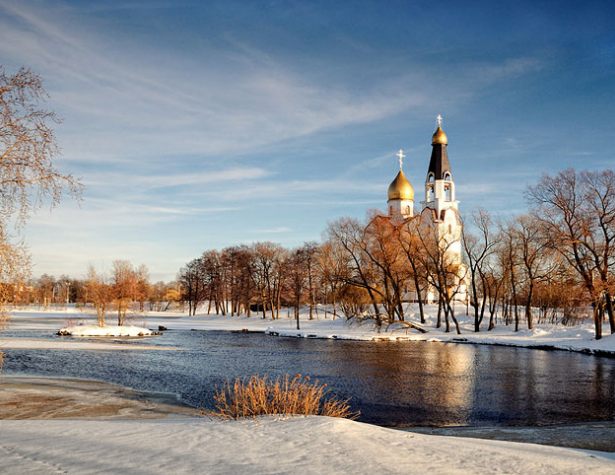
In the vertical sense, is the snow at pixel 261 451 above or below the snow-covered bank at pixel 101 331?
above

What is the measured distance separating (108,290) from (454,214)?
156 ft

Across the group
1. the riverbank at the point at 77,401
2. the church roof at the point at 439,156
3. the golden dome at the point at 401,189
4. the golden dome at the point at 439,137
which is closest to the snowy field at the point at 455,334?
the riverbank at the point at 77,401

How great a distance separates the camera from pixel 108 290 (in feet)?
155

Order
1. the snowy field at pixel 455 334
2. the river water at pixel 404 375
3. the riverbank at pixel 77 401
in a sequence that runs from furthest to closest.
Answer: the snowy field at pixel 455 334 < the river water at pixel 404 375 < the riverbank at pixel 77 401

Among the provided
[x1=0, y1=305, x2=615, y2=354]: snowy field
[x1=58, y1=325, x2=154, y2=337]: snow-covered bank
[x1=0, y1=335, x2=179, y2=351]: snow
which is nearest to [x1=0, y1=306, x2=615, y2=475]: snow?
[x1=0, y1=335, x2=179, y2=351]: snow

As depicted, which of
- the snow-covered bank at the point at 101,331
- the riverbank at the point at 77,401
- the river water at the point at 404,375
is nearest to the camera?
the riverbank at the point at 77,401

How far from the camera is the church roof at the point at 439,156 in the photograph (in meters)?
74.0

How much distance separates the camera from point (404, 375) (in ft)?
77.9

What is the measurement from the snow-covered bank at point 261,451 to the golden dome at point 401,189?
218 ft

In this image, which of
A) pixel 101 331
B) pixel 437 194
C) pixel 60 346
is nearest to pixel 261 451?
pixel 60 346

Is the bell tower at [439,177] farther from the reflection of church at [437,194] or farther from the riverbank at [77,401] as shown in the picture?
the riverbank at [77,401]

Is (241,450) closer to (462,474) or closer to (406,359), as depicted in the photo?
(462,474)

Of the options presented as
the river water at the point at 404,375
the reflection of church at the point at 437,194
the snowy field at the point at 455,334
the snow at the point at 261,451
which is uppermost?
the reflection of church at the point at 437,194

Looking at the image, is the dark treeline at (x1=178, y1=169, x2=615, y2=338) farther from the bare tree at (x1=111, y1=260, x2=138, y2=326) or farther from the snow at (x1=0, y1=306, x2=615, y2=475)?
the snow at (x1=0, y1=306, x2=615, y2=475)
